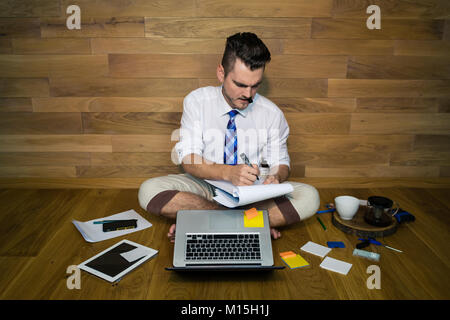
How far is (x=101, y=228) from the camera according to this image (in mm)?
1882

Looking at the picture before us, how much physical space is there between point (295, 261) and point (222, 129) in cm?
80

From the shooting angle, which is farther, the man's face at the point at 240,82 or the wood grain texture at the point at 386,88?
the wood grain texture at the point at 386,88

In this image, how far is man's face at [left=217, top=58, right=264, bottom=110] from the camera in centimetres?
171

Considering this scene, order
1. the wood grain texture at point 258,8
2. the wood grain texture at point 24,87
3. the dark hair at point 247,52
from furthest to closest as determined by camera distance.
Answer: the wood grain texture at point 24,87
the wood grain texture at point 258,8
the dark hair at point 247,52

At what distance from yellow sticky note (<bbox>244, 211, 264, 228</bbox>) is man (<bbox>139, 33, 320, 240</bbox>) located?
0.50 ft

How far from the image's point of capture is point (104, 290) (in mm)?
1405

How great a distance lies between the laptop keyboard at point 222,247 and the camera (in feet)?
4.74

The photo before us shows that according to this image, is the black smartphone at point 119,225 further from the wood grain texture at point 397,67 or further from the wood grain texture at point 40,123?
the wood grain texture at point 397,67

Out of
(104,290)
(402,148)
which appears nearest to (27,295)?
(104,290)

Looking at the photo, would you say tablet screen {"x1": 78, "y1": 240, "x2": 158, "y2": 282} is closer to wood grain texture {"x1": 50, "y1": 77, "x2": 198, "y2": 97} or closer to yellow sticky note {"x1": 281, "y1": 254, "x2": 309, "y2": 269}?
yellow sticky note {"x1": 281, "y1": 254, "x2": 309, "y2": 269}

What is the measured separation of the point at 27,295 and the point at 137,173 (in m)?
1.22

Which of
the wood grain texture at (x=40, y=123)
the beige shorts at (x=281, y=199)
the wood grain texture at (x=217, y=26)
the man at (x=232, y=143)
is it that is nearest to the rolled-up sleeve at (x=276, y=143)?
the man at (x=232, y=143)

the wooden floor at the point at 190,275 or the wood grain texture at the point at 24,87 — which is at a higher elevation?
the wood grain texture at the point at 24,87

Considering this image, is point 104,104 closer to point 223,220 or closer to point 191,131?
point 191,131
